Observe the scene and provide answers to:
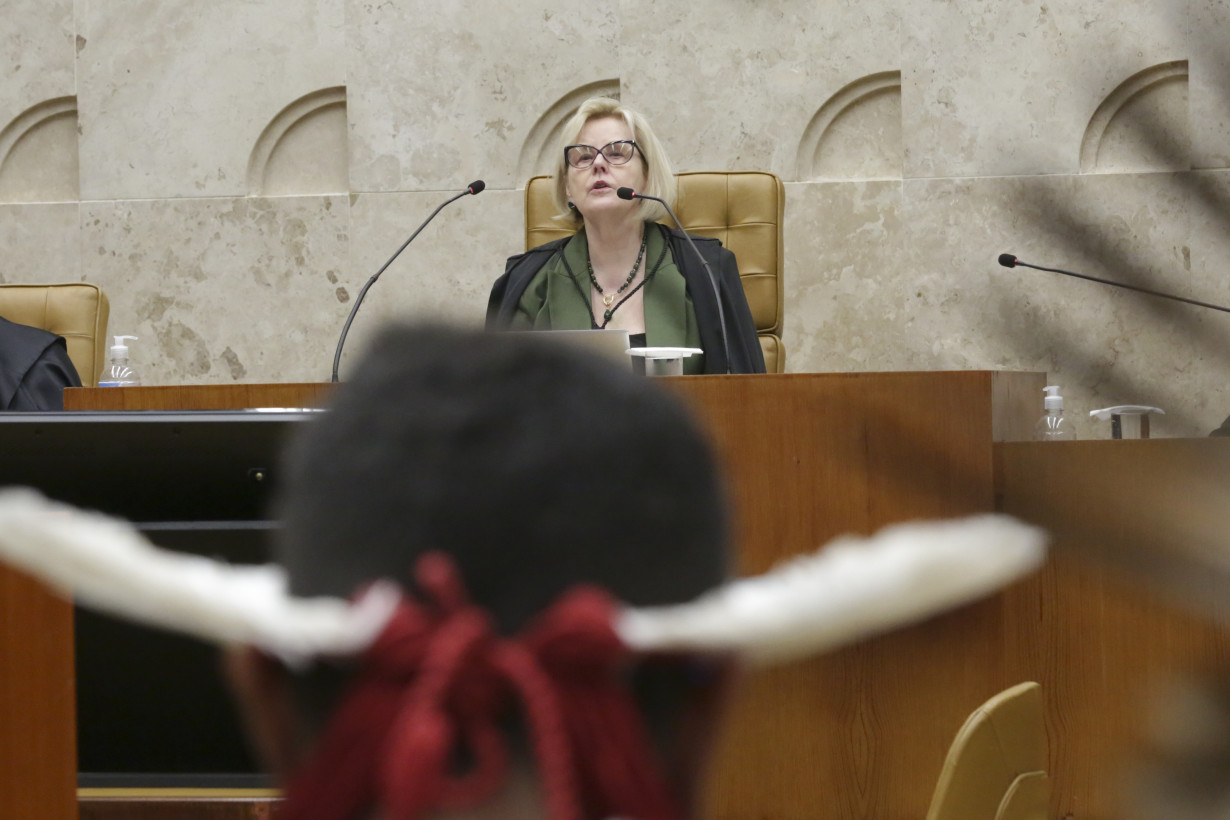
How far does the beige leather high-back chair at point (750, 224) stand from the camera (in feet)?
10.5

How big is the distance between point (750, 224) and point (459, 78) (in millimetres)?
1483

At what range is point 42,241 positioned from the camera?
14.6 feet

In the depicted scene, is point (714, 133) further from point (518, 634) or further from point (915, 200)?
Result: point (518, 634)

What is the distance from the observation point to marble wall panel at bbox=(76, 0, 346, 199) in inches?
171

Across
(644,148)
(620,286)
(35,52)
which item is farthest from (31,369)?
(35,52)

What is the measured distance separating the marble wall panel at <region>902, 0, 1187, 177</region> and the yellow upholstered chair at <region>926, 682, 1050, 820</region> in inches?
136

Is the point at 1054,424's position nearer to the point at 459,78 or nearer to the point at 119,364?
the point at 119,364

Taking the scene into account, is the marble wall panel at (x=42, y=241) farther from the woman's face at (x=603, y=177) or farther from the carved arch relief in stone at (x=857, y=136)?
the carved arch relief in stone at (x=857, y=136)

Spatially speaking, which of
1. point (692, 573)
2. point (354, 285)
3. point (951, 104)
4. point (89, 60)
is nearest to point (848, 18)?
point (951, 104)

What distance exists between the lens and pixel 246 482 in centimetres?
115

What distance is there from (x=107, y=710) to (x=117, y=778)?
0.22ft

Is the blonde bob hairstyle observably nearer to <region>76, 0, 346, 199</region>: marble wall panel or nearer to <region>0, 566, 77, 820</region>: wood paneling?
<region>76, 0, 346, 199</region>: marble wall panel

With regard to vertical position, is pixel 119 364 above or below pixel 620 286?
below

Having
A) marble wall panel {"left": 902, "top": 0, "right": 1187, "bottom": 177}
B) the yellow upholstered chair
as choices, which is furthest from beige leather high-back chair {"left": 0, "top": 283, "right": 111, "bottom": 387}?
the yellow upholstered chair
